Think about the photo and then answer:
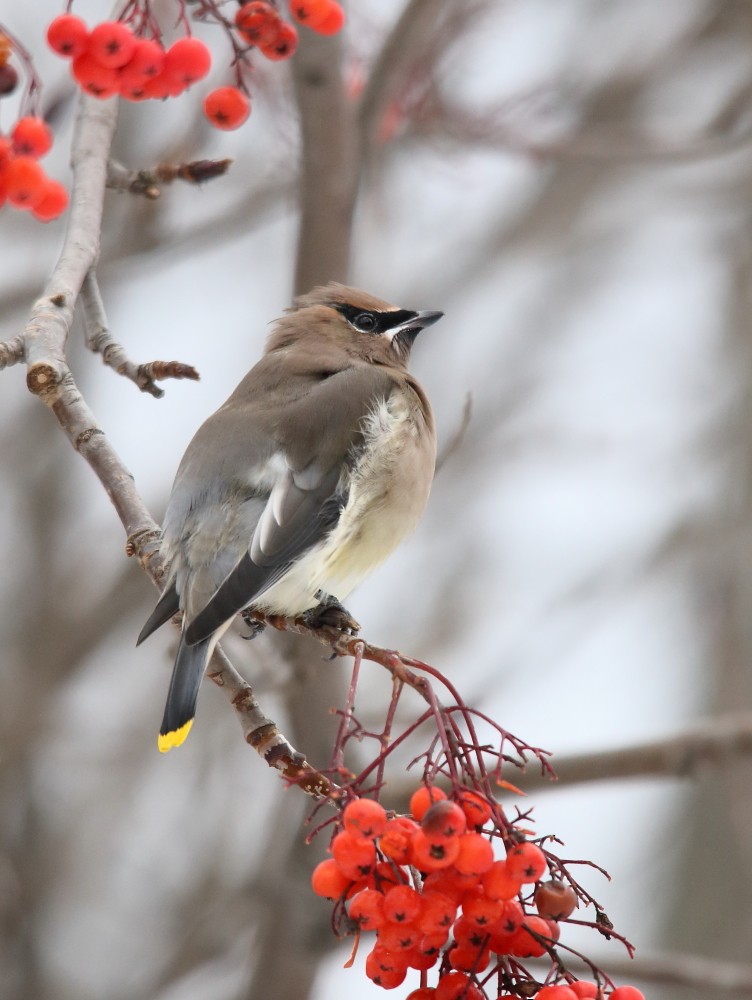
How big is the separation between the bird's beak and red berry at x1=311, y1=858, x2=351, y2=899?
262 centimetres

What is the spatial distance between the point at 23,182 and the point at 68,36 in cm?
35

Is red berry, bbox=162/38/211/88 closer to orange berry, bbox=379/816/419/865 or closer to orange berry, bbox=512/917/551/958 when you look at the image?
orange berry, bbox=379/816/419/865

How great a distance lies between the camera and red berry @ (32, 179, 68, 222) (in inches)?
126

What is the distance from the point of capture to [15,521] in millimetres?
5992

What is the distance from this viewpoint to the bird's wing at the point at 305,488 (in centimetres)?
306

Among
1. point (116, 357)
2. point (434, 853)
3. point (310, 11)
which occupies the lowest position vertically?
point (434, 853)

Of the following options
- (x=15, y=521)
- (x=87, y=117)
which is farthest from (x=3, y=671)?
(x=87, y=117)

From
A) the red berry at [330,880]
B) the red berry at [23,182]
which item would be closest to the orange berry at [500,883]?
the red berry at [330,880]

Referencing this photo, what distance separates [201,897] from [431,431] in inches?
93.0

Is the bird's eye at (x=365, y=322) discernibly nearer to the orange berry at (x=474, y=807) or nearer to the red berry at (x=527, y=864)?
the orange berry at (x=474, y=807)

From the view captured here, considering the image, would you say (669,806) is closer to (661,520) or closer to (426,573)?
(661,520)

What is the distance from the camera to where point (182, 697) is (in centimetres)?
276

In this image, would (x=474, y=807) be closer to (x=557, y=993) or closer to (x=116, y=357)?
(x=557, y=993)

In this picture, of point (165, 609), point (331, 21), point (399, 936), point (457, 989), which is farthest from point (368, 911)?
point (331, 21)
